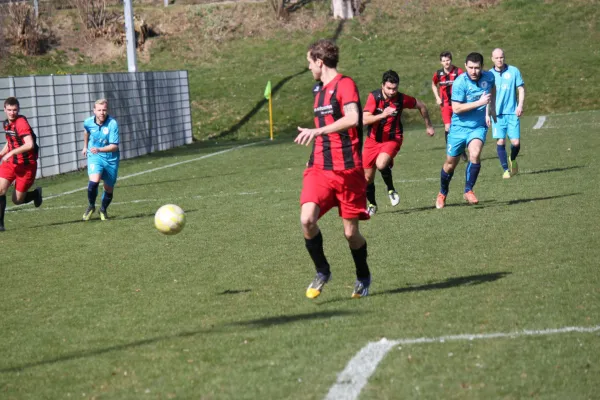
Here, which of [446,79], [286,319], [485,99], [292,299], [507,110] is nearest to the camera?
[286,319]

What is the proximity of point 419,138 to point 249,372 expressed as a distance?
21018 mm

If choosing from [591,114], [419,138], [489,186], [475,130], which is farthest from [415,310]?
[591,114]

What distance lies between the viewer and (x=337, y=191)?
759 centimetres

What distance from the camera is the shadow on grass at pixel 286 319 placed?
277 inches

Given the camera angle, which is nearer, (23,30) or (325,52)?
(325,52)

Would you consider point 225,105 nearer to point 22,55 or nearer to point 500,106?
point 22,55

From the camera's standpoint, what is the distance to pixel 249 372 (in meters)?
5.76

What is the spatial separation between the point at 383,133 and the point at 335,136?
5.72 meters

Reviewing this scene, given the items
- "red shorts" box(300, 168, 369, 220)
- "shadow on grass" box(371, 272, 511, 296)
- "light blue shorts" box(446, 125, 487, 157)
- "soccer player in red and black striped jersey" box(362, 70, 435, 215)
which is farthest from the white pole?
"red shorts" box(300, 168, 369, 220)

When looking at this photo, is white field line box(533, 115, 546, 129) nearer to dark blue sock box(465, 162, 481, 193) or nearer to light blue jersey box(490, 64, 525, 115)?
light blue jersey box(490, 64, 525, 115)

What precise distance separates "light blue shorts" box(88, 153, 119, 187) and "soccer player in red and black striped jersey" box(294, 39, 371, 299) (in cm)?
709

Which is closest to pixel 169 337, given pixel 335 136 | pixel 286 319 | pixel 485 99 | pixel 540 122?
pixel 286 319

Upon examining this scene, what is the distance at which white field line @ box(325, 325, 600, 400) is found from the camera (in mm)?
5273

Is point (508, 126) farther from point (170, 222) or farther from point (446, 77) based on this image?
point (170, 222)
